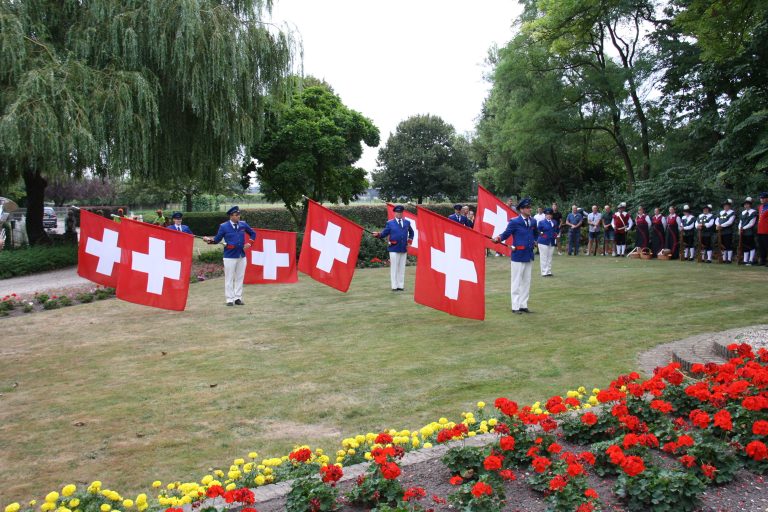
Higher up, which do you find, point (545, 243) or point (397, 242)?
point (545, 243)

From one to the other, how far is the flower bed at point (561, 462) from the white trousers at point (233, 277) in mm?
8352

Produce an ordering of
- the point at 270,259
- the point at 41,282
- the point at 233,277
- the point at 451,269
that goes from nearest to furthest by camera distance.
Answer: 1. the point at 451,269
2. the point at 233,277
3. the point at 270,259
4. the point at 41,282

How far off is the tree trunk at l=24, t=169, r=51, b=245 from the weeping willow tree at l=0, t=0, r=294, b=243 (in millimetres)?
1032

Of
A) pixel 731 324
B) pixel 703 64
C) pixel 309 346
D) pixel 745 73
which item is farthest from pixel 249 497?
pixel 703 64

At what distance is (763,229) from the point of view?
17719 millimetres

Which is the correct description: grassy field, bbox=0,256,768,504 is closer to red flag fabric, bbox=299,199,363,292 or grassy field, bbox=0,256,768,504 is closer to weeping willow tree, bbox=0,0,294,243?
red flag fabric, bbox=299,199,363,292

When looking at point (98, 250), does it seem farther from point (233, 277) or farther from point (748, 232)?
point (748, 232)

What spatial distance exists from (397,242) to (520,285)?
379cm

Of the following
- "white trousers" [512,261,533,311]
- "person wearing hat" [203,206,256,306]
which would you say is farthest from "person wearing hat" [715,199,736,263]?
"person wearing hat" [203,206,256,306]

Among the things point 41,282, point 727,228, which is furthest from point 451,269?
point 727,228

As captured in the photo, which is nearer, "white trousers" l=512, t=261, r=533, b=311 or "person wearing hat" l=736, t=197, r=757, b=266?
"white trousers" l=512, t=261, r=533, b=311

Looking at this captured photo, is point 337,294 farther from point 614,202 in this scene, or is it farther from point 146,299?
point 614,202

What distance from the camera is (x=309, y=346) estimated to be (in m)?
8.80

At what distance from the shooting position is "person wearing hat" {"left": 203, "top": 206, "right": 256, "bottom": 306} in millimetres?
12555
